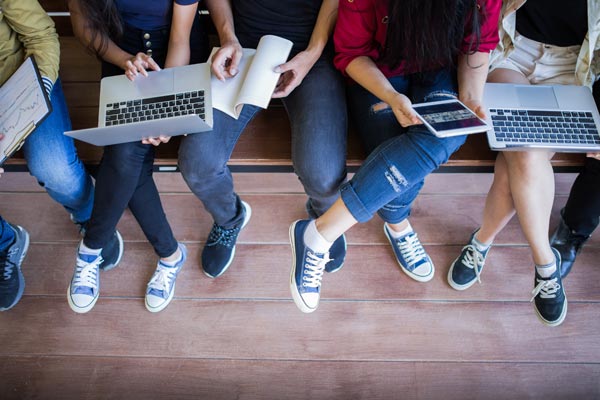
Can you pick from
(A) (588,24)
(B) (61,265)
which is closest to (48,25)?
(B) (61,265)

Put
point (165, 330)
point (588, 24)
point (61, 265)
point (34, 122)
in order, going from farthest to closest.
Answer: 1. point (61, 265)
2. point (165, 330)
3. point (588, 24)
4. point (34, 122)

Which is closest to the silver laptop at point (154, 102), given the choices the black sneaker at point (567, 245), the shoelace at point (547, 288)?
the shoelace at point (547, 288)

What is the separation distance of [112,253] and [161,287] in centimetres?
22

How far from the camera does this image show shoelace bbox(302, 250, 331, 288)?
4.38 feet

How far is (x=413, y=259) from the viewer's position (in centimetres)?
157

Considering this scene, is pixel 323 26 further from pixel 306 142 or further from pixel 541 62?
pixel 541 62

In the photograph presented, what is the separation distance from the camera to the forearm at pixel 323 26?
1.31 meters

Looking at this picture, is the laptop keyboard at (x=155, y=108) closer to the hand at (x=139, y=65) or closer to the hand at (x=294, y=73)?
the hand at (x=139, y=65)

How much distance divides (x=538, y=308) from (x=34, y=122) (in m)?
1.48

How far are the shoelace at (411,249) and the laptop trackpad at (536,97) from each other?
0.54 metres

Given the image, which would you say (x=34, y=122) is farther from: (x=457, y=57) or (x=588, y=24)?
(x=588, y=24)

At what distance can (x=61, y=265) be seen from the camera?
1.65 meters

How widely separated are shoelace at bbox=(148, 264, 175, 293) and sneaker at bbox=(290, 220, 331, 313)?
1.43 feet

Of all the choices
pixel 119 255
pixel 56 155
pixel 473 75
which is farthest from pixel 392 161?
pixel 119 255
